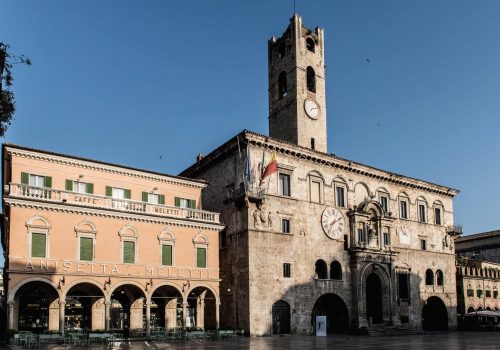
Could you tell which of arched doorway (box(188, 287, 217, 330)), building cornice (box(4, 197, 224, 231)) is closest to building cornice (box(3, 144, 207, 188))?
building cornice (box(4, 197, 224, 231))

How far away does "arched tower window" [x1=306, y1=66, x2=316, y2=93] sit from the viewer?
177 ft

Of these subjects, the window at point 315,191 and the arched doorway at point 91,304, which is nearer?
the arched doorway at point 91,304

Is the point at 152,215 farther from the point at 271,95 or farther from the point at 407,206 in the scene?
the point at 407,206

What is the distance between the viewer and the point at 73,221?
3447 cm

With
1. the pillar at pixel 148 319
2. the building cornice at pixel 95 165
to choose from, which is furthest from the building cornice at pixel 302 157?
the pillar at pixel 148 319

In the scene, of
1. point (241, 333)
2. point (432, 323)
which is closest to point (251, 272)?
point (241, 333)

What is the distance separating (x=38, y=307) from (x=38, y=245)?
773cm

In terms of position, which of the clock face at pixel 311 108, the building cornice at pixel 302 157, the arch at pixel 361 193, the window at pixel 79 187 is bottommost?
the window at pixel 79 187

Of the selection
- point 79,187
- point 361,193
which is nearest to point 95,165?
point 79,187

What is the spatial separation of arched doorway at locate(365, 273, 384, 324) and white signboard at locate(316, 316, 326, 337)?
9706 mm

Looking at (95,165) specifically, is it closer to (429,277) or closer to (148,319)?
(148,319)

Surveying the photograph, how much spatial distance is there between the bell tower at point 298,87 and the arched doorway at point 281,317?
15.7 meters

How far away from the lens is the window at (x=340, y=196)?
162 ft

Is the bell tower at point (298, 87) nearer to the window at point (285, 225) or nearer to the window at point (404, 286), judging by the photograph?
the window at point (285, 225)
